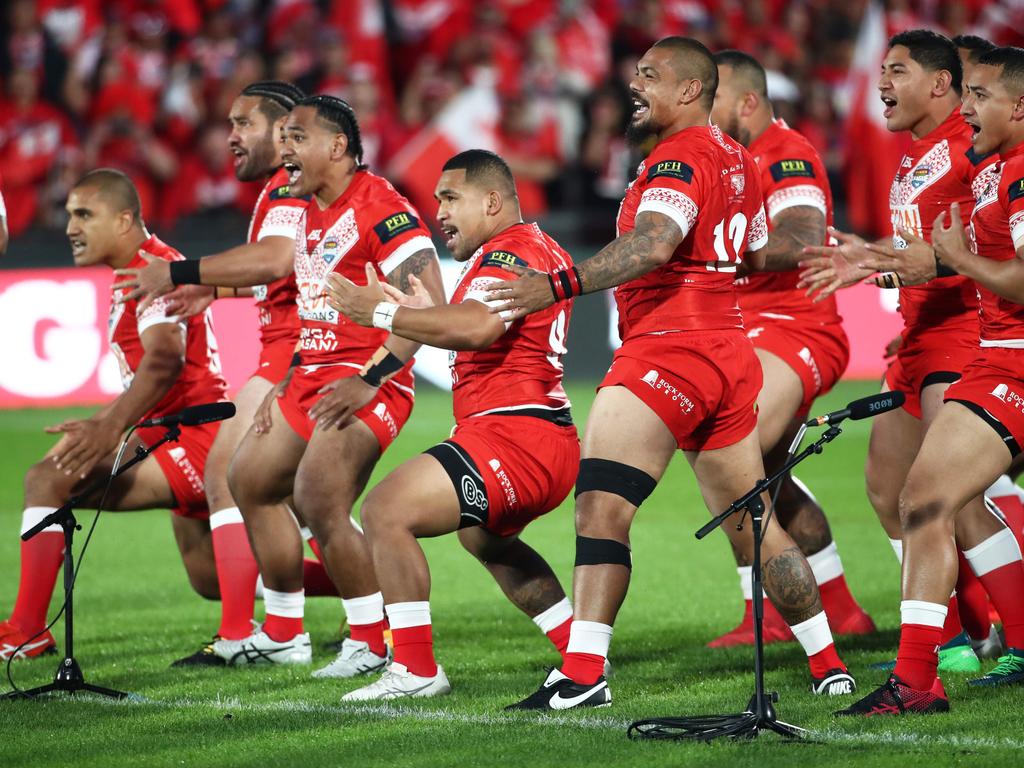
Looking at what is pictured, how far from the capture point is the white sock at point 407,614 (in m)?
6.22

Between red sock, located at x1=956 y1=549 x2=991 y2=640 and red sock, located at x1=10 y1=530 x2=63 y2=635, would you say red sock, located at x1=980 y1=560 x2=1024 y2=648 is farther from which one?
red sock, located at x1=10 y1=530 x2=63 y2=635

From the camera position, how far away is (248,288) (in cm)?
840

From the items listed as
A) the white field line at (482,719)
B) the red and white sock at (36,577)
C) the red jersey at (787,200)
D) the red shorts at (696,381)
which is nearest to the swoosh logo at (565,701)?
the white field line at (482,719)

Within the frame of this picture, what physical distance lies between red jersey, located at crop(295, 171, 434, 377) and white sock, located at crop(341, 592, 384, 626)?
107 centimetres

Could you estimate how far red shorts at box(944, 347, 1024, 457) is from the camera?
5.80 m

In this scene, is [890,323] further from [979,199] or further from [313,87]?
[979,199]

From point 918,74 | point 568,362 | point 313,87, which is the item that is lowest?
point 568,362

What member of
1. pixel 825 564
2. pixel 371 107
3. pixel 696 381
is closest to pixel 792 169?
pixel 825 564

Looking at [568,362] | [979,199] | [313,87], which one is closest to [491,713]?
[979,199]

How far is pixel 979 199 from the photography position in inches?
246

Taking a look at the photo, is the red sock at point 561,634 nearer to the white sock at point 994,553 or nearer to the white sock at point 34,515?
the white sock at point 994,553

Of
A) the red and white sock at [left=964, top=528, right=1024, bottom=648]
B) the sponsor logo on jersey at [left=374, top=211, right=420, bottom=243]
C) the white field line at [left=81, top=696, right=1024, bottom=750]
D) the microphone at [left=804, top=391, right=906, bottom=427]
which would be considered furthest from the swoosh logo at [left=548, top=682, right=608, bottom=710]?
the sponsor logo on jersey at [left=374, top=211, right=420, bottom=243]

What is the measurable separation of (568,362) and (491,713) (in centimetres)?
1217

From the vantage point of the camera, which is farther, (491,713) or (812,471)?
(812,471)
